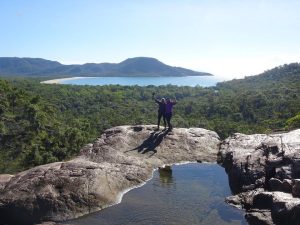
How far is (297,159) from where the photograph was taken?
61.3ft

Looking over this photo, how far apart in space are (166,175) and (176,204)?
4.47 m

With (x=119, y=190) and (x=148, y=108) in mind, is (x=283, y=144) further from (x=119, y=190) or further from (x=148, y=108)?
(x=148, y=108)

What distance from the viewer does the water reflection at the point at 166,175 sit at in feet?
68.3

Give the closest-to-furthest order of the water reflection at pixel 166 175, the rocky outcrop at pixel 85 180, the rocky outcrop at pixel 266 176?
the rocky outcrop at pixel 266 176
the rocky outcrop at pixel 85 180
the water reflection at pixel 166 175

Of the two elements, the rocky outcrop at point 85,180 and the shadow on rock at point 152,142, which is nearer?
the rocky outcrop at point 85,180

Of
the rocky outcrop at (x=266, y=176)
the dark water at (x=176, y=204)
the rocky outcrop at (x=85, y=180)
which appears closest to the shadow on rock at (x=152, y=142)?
the rocky outcrop at (x=85, y=180)

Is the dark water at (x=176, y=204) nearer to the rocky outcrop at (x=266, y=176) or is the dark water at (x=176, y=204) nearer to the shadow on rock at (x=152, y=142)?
the rocky outcrop at (x=266, y=176)

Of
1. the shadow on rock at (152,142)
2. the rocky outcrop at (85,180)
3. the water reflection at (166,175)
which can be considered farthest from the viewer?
the shadow on rock at (152,142)

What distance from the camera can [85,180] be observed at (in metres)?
18.3

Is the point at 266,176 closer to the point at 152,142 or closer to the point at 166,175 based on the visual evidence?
the point at 166,175

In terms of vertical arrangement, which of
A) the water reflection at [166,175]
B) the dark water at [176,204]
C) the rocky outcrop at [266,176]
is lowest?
the dark water at [176,204]

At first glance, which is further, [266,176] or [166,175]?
[166,175]

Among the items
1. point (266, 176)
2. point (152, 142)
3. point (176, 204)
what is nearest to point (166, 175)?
point (152, 142)

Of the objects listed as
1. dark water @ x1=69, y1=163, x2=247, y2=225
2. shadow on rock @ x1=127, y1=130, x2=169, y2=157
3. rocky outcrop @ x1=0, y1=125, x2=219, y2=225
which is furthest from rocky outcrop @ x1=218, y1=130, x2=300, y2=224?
shadow on rock @ x1=127, y1=130, x2=169, y2=157
